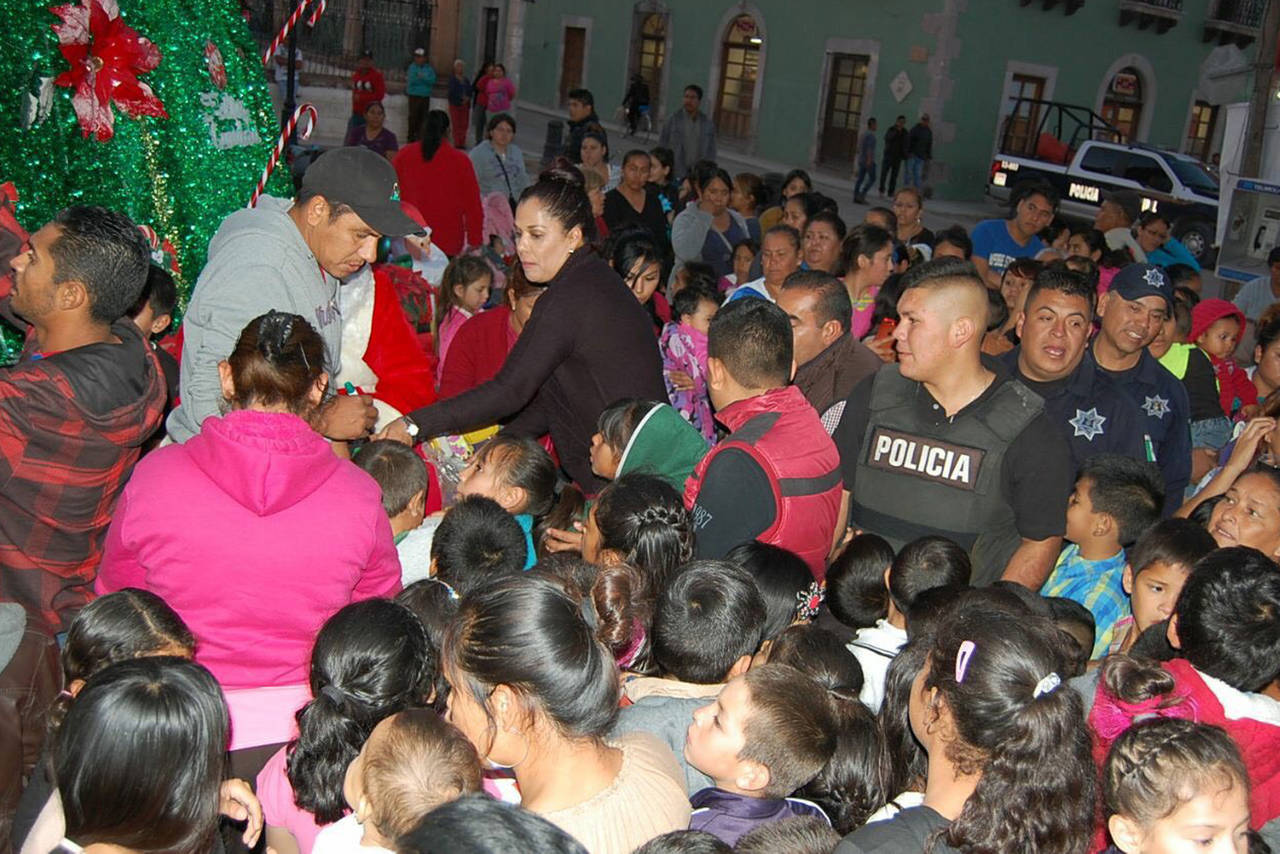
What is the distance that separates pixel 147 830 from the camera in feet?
7.13

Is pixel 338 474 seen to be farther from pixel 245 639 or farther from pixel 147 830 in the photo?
pixel 147 830

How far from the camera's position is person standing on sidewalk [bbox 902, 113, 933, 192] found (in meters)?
22.4

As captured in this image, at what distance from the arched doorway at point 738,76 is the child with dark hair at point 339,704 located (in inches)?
1012

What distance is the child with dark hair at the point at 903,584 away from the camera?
342cm

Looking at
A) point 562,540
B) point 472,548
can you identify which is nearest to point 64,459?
point 472,548

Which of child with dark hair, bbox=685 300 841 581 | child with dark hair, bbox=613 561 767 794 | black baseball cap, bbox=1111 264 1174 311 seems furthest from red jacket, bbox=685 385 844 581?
black baseball cap, bbox=1111 264 1174 311

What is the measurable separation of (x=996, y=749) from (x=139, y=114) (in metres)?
4.38

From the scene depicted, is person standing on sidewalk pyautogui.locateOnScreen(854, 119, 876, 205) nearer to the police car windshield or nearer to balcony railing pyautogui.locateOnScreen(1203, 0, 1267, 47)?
the police car windshield

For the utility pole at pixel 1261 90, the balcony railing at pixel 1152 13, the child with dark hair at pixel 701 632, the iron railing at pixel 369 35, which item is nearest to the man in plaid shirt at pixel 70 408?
the child with dark hair at pixel 701 632

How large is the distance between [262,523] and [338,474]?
0.24m

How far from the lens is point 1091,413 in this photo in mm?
4766

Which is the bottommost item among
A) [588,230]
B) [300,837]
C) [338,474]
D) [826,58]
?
[300,837]

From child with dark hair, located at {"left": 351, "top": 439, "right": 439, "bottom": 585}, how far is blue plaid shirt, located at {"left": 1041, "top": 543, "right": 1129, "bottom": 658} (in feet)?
7.54

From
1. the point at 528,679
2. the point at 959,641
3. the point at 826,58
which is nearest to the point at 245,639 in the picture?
the point at 528,679
